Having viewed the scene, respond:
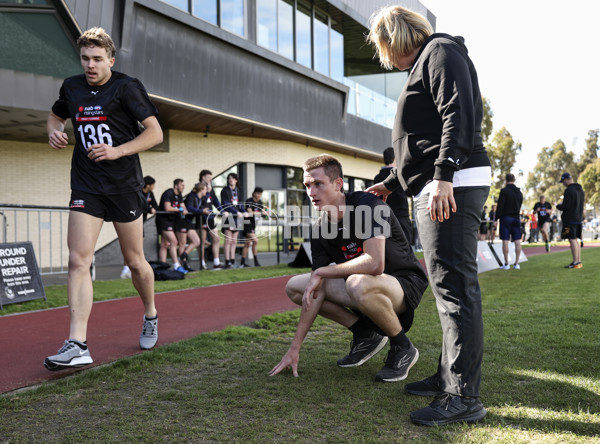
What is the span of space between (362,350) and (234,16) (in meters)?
14.8

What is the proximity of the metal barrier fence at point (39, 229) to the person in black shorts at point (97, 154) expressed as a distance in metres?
3.31

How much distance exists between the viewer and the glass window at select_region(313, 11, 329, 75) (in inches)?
808

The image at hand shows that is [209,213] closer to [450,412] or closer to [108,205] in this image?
[108,205]

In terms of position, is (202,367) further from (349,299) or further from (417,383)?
(417,383)

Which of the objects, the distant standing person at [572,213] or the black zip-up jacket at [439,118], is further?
the distant standing person at [572,213]

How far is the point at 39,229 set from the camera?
28.7 ft

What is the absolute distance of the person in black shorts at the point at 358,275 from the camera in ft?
10.5

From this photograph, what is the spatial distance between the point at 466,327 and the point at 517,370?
3.54ft

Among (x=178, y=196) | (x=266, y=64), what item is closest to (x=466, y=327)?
(x=178, y=196)

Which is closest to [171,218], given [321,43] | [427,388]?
[427,388]

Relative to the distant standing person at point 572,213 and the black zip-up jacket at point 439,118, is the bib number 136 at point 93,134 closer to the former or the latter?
the black zip-up jacket at point 439,118

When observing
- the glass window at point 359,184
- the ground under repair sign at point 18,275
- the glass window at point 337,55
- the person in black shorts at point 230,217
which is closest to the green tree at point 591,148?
the glass window at point 359,184

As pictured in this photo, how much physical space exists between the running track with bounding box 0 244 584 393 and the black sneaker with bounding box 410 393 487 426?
2484 mm

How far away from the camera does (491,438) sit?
7.39 ft
